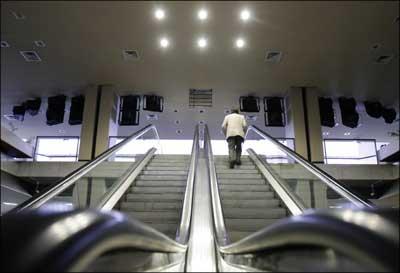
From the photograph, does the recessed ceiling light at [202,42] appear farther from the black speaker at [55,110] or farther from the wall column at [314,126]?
the black speaker at [55,110]

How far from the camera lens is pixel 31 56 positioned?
877cm

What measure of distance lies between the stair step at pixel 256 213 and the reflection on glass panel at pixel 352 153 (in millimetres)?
5768

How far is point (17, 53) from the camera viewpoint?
28.1ft

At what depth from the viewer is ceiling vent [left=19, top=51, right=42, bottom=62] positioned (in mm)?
8586

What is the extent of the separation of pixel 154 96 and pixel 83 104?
86.2 inches

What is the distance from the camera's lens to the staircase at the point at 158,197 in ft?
14.8

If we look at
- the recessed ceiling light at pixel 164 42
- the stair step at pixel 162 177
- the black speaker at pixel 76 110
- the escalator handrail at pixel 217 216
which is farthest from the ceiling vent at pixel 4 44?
the escalator handrail at pixel 217 216

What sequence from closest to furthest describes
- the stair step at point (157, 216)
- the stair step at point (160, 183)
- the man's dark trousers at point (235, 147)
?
1. the stair step at point (157, 216)
2. the stair step at point (160, 183)
3. the man's dark trousers at point (235, 147)

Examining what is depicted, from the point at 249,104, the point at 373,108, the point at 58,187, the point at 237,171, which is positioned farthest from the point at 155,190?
the point at 373,108

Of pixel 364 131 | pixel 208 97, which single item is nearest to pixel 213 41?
pixel 208 97

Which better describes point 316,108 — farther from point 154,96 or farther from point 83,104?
point 83,104

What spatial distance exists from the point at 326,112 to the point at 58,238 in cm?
1142

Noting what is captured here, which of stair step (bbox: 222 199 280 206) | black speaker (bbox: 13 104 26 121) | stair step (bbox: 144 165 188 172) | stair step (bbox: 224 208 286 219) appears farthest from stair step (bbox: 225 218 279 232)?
black speaker (bbox: 13 104 26 121)

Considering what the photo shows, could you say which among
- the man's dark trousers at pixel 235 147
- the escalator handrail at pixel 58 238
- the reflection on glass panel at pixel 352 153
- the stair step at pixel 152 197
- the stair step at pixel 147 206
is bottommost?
the escalator handrail at pixel 58 238
